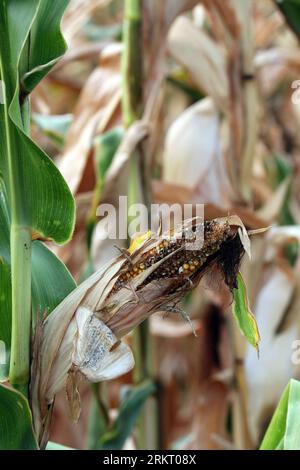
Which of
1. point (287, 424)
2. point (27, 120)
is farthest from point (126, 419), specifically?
point (27, 120)

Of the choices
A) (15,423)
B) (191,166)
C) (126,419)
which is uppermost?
(191,166)

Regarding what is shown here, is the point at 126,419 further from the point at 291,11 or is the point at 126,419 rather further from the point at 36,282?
the point at 291,11

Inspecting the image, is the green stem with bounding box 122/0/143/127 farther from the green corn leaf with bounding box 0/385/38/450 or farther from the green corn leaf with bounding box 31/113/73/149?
the green corn leaf with bounding box 0/385/38/450

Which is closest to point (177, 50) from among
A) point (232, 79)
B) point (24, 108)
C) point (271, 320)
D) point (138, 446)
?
point (232, 79)

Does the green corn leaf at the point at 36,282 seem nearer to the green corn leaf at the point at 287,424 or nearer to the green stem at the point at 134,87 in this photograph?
the green corn leaf at the point at 287,424

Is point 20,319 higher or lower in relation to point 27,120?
lower

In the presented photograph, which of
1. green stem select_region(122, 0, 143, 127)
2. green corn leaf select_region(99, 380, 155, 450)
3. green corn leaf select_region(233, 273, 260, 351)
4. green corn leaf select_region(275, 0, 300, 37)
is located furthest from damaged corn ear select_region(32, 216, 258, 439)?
green corn leaf select_region(275, 0, 300, 37)

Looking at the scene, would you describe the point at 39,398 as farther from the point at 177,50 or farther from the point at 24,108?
the point at 177,50

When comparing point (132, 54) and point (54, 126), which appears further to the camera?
point (54, 126)
